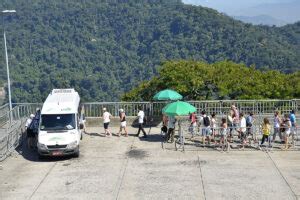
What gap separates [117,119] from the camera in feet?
77.7

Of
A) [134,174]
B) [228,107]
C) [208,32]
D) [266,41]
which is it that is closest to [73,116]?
[134,174]

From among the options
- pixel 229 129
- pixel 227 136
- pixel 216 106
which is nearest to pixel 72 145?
pixel 227 136

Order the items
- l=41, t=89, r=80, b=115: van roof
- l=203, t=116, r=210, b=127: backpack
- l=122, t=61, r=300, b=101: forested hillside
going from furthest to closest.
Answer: l=122, t=61, r=300, b=101: forested hillside < l=203, t=116, r=210, b=127: backpack < l=41, t=89, r=80, b=115: van roof

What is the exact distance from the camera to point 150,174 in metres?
16.4

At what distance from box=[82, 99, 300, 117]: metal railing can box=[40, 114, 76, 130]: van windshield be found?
4.73 meters

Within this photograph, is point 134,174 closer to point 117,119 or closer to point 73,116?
point 73,116

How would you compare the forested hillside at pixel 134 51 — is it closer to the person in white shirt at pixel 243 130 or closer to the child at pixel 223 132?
the child at pixel 223 132

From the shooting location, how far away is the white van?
1789 cm

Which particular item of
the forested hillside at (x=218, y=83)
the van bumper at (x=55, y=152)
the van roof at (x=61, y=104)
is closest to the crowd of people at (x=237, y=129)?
the van roof at (x=61, y=104)

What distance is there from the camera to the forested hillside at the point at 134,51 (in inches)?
5157

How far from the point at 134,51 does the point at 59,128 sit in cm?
16344

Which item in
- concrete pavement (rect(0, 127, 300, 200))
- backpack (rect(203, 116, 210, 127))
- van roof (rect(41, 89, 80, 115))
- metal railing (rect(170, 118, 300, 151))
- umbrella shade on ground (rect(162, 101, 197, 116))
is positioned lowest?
concrete pavement (rect(0, 127, 300, 200))

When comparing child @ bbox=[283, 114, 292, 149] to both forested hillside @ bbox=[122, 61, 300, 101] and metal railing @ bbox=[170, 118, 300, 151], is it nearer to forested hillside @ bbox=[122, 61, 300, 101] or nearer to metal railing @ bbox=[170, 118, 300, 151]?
metal railing @ bbox=[170, 118, 300, 151]

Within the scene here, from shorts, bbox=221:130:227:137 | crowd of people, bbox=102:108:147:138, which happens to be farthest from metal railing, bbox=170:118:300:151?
crowd of people, bbox=102:108:147:138
